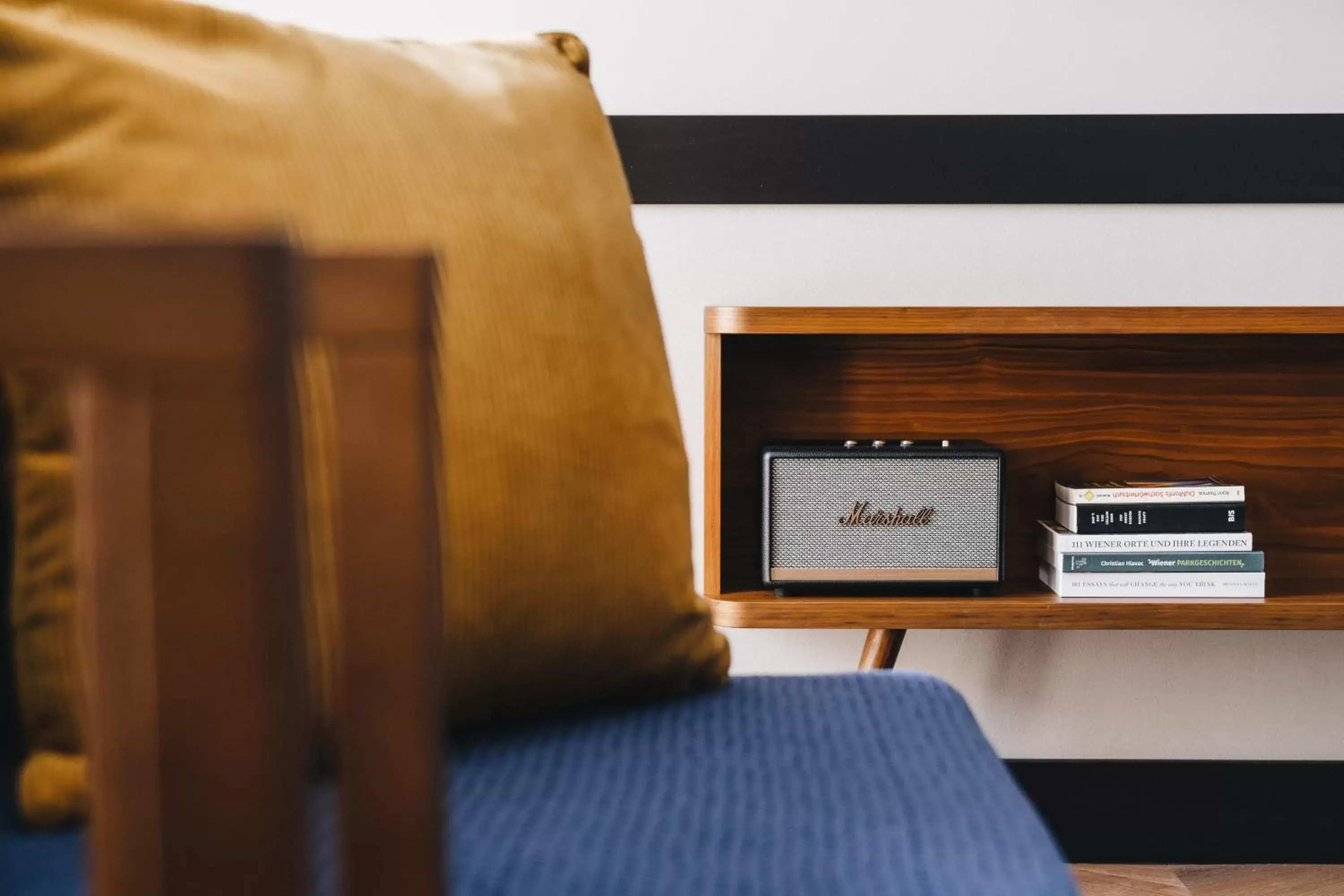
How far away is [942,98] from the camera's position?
1405 mm

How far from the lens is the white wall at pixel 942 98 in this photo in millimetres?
1396

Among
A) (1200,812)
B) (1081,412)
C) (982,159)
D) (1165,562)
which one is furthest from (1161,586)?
(982,159)

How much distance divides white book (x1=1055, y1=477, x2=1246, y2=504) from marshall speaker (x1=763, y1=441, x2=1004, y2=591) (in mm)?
119

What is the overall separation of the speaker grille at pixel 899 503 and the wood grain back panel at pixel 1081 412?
18cm

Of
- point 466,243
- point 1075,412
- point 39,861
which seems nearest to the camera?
point 39,861

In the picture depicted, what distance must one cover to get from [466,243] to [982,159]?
38.5 inches

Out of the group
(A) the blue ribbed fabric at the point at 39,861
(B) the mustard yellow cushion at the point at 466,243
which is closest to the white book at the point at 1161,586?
(B) the mustard yellow cushion at the point at 466,243

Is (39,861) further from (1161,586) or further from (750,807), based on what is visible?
(1161,586)

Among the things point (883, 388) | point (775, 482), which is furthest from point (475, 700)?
point (883, 388)

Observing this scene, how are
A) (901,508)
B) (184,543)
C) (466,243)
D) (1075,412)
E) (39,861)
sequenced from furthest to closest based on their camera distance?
(1075,412) < (901,508) < (466,243) < (39,861) < (184,543)

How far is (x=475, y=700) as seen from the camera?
609 millimetres

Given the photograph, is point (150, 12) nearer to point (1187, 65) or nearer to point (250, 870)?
point (250, 870)

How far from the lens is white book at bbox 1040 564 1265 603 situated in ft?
3.90

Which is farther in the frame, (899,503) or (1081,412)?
(1081,412)
